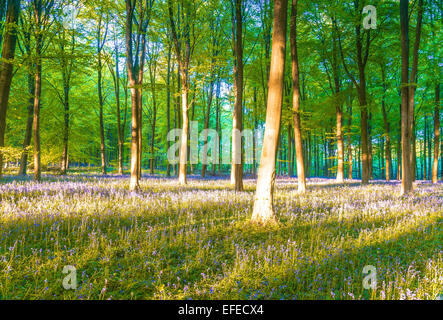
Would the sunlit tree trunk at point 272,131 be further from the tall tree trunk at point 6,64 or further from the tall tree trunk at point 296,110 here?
the tall tree trunk at point 6,64

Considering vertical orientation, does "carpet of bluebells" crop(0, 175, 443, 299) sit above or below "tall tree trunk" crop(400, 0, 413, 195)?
below

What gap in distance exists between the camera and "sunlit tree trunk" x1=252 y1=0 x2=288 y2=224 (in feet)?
16.2

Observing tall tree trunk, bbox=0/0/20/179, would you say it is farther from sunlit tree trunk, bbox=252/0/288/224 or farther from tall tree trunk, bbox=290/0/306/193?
tall tree trunk, bbox=290/0/306/193

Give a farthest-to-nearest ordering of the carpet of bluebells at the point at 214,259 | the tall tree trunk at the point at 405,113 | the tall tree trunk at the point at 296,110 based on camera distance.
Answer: the tall tree trunk at the point at 296,110
the tall tree trunk at the point at 405,113
the carpet of bluebells at the point at 214,259

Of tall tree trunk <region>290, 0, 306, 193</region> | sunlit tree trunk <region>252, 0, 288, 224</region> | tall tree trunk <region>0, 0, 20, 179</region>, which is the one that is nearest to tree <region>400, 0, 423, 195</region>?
tall tree trunk <region>290, 0, 306, 193</region>

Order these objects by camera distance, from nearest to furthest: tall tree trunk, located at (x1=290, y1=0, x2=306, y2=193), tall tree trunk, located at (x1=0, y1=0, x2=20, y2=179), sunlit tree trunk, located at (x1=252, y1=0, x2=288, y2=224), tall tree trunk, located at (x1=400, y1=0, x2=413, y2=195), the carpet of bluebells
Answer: the carpet of bluebells, sunlit tree trunk, located at (x1=252, y1=0, x2=288, y2=224), tall tree trunk, located at (x1=0, y1=0, x2=20, y2=179), tall tree trunk, located at (x1=400, y1=0, x2=413, y2=195), tall tree trunk, located at (x1=290, y1=0, x2=306, y2=193)

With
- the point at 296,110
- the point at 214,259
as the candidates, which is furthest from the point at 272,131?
the point at 296,110

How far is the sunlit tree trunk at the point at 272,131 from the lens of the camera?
495 centimetres

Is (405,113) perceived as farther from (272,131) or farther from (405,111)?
(272,131)

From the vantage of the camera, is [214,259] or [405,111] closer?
[214,259]

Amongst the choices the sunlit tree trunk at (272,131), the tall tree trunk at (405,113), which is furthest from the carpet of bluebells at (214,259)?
the tall tree trunk at (405,113)

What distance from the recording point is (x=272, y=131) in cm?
498

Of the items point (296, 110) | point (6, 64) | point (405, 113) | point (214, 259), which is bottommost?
point (214, 259)
